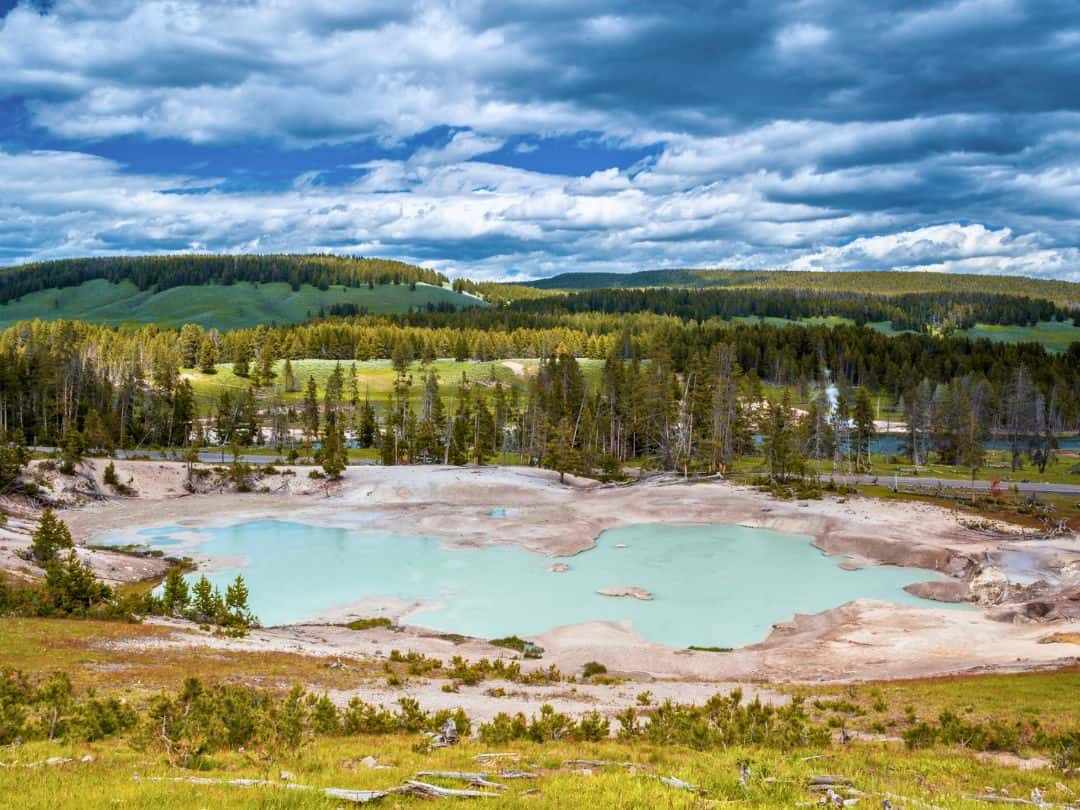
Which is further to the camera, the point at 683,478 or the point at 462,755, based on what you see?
the point at 683,478

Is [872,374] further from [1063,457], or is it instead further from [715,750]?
[715,750]

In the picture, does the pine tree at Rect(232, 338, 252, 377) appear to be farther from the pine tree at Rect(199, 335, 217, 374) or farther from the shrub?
the shrub

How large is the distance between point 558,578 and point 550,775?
34.8 metres

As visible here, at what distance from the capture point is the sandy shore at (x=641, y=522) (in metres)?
31.9

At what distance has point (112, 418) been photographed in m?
99.1

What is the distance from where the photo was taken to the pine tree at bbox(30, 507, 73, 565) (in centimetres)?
4059

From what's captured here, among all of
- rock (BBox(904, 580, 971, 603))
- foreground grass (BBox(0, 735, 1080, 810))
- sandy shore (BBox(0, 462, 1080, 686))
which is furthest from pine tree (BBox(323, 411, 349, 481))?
foreground grass (BBox(0, 735, 1080, 810))

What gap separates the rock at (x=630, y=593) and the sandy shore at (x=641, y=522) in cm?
581

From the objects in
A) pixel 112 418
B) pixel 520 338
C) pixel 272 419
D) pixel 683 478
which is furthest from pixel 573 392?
pixel 520 338

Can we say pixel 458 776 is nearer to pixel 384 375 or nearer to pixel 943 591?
pixel 943 591

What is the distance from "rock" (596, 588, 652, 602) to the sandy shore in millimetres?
5807

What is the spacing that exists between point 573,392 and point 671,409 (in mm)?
16929

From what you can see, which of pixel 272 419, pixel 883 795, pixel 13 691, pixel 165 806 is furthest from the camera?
pixel 272 419

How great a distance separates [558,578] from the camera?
157 feet
